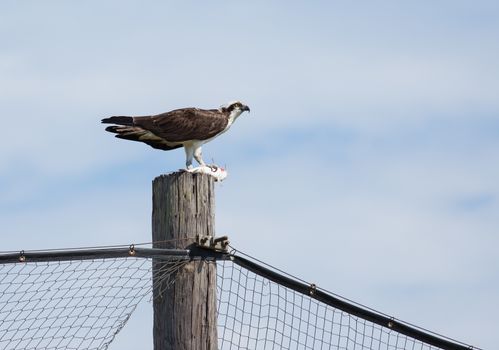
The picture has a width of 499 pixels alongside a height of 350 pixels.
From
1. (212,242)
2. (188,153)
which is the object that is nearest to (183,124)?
(188,153)

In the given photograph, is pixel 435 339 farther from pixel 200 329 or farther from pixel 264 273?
pixel 200 329

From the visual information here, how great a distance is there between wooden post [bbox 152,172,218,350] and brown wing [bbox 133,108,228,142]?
9.23 feet

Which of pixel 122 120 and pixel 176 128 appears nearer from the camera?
pixel 122 120

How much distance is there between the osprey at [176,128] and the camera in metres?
8.29

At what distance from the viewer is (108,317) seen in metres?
5.61

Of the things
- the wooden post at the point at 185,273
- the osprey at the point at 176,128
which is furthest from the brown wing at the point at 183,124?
the wooden post at the point at 185,273

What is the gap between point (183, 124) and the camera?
8.75 metres

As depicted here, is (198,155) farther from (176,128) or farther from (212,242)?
(212,242)

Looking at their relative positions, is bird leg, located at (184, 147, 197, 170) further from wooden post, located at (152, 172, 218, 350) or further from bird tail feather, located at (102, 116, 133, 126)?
wooden post, located at (152, 172, 218, 350)

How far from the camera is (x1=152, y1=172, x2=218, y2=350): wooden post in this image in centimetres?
536

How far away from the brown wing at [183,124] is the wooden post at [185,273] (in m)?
2.81

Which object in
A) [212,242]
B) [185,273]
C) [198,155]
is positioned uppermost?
[198,155]

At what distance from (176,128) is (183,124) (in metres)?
0.09

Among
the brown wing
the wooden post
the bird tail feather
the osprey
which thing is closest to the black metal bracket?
the wooden post
